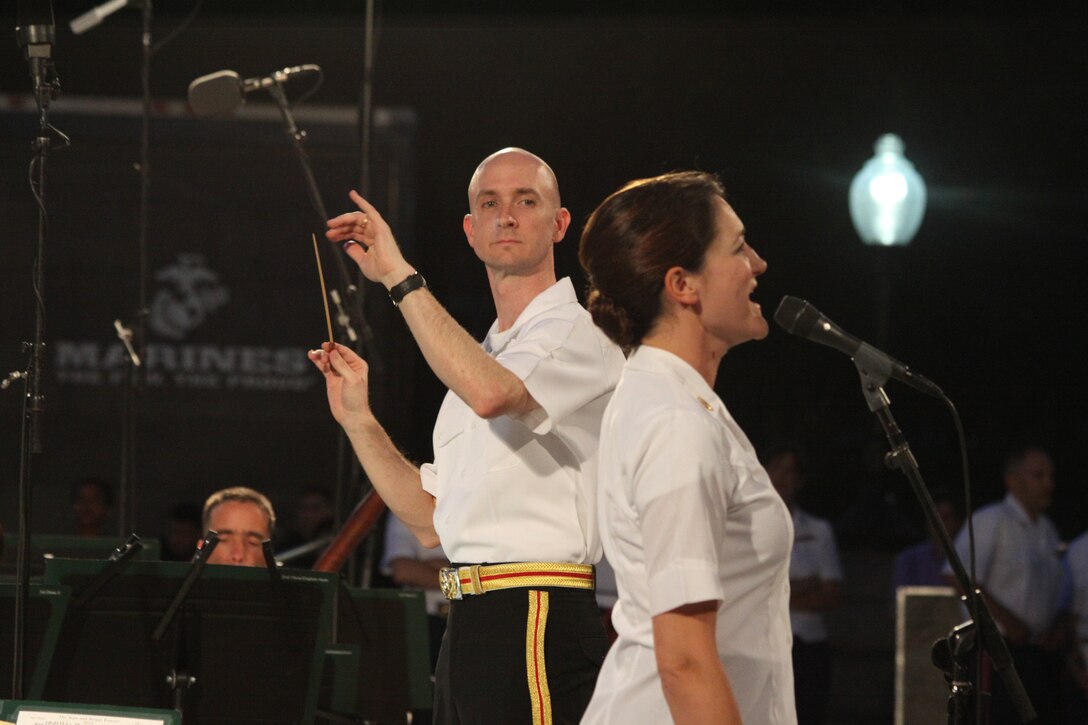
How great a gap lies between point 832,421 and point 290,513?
166 inches

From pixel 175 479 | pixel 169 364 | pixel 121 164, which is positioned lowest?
pixel 175 479

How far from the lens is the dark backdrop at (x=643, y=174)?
296 inches

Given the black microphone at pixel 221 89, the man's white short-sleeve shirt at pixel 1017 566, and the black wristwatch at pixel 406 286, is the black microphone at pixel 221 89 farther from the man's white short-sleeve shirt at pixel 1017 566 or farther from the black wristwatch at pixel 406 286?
the man's white short-sleeve shirt at pixel 1017 566

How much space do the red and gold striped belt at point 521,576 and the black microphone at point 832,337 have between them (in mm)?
637

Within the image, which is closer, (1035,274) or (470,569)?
(470,569)

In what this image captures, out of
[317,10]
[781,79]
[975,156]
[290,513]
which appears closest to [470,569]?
[290,513]

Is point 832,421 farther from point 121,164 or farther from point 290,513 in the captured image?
point 121,164

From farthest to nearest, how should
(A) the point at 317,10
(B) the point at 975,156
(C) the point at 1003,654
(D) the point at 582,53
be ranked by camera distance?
(B) the point at 975,156, (D) the point at 582,53, (A) the point at 317,10, (C) the point at 1003,654

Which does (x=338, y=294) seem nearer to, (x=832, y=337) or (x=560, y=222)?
(x=560, y=222)

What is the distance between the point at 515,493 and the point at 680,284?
90 cm

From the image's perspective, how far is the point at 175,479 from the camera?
7.50 m

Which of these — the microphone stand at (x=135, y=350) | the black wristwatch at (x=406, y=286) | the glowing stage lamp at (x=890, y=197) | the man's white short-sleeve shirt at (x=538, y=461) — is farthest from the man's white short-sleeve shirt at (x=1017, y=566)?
the black wristwatch at (x=406, y=286)

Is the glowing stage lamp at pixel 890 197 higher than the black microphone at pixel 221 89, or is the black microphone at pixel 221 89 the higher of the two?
the glowing stage lamp at pixel 890 197

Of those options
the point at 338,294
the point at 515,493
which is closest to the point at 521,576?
the point at 515,493
